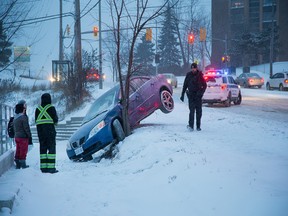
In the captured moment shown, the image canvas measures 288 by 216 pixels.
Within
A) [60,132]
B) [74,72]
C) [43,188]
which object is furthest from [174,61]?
[43,188]

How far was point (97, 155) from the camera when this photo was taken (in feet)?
35.8

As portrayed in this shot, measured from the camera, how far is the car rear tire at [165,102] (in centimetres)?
1193

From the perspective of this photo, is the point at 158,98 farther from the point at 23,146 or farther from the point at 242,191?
the point at 242,191

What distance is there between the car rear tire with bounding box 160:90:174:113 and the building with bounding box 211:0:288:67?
43966mm

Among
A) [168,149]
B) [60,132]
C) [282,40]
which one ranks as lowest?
[60,132]

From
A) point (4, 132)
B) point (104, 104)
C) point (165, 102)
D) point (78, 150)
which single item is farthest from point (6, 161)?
point (165, 102)

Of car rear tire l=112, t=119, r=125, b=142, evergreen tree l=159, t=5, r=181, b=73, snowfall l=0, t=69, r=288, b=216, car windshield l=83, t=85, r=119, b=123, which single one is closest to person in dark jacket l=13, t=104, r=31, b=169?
snowfall l=0, t=69, r=288, b=216

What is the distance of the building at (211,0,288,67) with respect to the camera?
188 feet

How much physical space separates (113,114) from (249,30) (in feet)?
188

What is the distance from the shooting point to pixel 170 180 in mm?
6551

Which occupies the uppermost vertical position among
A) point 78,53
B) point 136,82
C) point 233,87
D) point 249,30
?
point 249,30

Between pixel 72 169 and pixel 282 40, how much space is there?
56.9 m

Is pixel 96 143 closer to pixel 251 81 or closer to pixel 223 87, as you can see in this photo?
pixel 223 87

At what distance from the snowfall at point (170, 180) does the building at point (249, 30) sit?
4741cm
